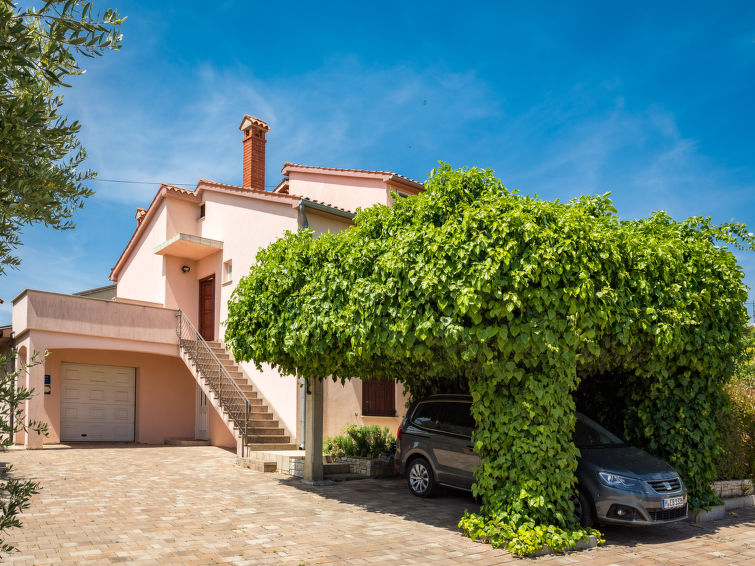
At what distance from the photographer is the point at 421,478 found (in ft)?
34.7

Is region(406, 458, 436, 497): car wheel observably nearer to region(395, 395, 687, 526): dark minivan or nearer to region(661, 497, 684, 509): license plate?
region(395, 395, 687, 526): dark minivan

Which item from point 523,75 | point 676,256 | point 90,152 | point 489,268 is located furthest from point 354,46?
point 90,152

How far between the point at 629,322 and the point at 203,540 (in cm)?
618

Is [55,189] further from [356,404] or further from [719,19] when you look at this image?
[356,404]

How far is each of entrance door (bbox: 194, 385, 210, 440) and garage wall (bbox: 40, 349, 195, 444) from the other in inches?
9.7

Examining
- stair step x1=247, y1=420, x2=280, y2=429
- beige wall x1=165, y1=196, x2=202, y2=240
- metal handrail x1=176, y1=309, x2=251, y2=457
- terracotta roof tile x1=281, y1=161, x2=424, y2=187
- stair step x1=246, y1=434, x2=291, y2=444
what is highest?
terracotta roof tile x1=281, y1=161, x2=424, y2=187

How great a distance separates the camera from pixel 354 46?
10891mm

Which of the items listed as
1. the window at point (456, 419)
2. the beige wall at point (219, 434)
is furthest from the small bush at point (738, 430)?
the beige wall at point (219, 434)

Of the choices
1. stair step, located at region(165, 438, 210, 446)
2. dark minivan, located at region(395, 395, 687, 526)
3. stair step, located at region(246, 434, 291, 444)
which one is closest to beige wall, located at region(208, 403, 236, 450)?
stair step, located at region(165, 438, 210, 446)

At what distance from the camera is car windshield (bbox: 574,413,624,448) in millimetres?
9186

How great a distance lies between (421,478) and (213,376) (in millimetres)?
7981

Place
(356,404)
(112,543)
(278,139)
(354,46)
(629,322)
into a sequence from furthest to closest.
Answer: (278,139)
(356,404)
(354,46)
(629,322)
(112,543)

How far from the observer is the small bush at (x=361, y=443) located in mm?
13516

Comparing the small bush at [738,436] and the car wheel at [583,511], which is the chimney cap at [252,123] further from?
the car wheel at [583,511]
